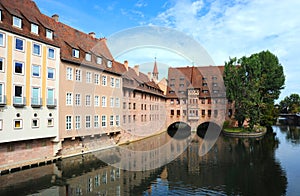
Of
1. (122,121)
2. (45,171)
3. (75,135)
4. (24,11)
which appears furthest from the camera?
(122,121)

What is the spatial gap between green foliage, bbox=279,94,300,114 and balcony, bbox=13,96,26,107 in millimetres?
122764

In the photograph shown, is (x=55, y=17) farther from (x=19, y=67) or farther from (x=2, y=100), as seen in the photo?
(x=2, y=100)

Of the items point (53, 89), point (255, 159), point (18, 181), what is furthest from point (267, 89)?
point (18, 181)

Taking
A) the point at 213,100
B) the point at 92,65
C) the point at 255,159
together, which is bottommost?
the point at 255,159

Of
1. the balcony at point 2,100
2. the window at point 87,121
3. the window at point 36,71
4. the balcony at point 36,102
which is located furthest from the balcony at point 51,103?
the window at point 87,121

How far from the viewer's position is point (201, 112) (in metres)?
57.6

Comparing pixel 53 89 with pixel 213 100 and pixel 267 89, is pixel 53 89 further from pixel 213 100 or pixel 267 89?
pixel 267 89

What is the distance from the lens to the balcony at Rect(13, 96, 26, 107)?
20450mm

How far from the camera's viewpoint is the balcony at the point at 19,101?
2045 cm

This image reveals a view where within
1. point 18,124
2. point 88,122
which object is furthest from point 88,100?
point 18,124

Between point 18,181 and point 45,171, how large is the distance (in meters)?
3.06

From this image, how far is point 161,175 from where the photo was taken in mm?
20484

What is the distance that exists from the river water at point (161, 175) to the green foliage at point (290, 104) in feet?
335

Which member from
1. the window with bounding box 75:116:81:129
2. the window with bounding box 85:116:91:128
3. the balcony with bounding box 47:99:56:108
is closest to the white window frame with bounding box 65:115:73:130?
the window with bounding box 75:116:81:129
